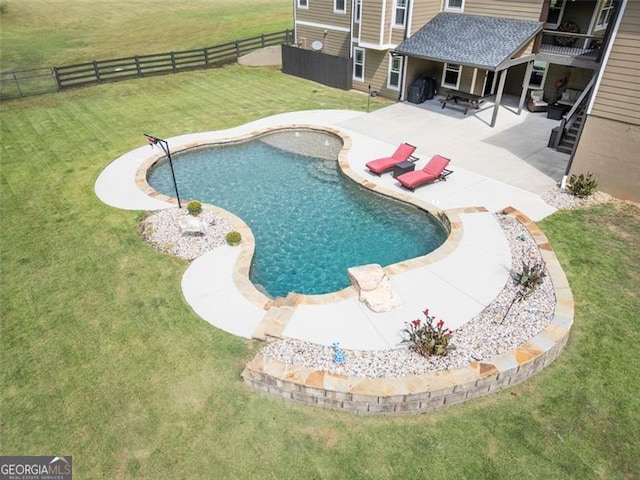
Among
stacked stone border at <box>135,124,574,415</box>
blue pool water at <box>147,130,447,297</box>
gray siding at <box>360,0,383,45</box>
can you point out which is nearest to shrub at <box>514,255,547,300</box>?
stacked stone border at <box>135,124,574,415</box>

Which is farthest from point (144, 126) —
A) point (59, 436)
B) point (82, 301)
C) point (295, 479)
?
point (295, 479)

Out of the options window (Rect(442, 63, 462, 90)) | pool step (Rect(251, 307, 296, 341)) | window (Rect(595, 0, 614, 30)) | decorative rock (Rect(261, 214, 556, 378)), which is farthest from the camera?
window (Rect(442, 63, 462, 90))

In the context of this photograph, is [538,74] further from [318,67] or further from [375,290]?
[375,290]

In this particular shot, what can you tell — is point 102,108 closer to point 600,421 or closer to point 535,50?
point 535,50

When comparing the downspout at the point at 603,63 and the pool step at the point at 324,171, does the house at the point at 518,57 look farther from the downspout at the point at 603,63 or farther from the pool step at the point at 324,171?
the pool step at the point at 324,171

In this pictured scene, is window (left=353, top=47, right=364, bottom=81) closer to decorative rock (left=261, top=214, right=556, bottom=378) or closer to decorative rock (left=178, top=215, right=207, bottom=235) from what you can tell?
decorative rock (left=178, top=215, right=207, bottom=235)

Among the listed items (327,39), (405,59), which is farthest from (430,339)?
(327,39)
